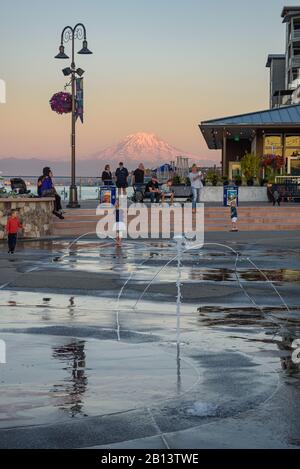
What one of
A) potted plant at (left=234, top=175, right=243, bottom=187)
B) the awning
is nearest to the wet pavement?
potted plant at (left=234, top=175, right=243, bottom=187)

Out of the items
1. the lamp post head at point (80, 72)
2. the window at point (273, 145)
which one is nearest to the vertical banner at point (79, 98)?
the lamp post head at point (80, 72)

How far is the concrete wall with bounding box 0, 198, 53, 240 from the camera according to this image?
31.3m

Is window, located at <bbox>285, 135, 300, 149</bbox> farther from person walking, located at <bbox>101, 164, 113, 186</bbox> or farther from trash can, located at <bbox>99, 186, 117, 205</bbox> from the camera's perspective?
trash can, located at <bbox>99, 186, 117, 205</bbox>

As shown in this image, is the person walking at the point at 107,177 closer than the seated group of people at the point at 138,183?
No

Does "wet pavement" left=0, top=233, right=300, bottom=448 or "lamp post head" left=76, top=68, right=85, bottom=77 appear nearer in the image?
"wet pavement" left=0, top=233, right=300, bottom=448

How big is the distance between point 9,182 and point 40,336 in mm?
40496

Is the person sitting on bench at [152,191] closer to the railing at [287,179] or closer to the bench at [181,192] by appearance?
the bench at [181,192]

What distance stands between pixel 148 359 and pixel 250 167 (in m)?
38.6

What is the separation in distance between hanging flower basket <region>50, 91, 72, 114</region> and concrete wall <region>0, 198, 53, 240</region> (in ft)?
24.7

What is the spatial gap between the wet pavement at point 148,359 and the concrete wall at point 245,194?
26.7 meters

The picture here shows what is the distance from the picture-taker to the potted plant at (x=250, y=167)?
157 ft

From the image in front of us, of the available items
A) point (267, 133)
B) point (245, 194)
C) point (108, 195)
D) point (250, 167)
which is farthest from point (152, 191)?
point (267, 133)

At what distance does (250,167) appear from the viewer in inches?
1893
